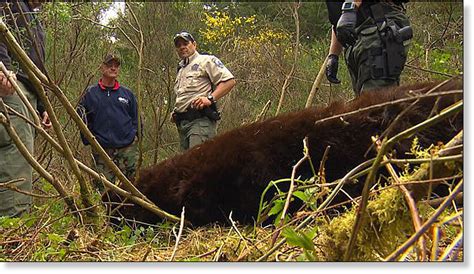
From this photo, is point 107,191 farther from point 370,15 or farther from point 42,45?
point 370,15

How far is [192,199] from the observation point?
8.64ft

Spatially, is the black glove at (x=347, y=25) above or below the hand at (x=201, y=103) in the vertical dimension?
above

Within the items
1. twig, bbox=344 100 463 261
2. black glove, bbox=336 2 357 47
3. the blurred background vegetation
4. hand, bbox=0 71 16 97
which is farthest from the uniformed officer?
twig, bbox=344 100 463 261

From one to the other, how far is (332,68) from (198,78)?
135cm

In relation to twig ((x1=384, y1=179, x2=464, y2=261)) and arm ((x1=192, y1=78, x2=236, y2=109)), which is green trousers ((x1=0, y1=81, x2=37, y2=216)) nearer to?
arm ((x1=192, y1=78, x2=236, y2=109))

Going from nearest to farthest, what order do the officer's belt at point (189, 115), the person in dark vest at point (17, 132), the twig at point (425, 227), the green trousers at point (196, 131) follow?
the twig at point (425, 227), the person in dark vest at point (17, 132), the green trousers at point (196, 131), the officer's belt at point (189, 115)

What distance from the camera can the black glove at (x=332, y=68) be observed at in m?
3.69

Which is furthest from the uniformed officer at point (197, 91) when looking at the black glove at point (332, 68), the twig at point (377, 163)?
the twig at point (377, 163)

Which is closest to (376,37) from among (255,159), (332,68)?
(332,68)

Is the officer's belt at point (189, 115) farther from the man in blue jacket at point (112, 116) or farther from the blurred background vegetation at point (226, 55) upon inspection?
the man in blue jacket at point (112, 116)

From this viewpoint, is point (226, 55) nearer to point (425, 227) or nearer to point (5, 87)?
point (5, 87)

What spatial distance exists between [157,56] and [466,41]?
4159 millimetres

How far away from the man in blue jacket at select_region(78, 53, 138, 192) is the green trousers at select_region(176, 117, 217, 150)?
53cm
